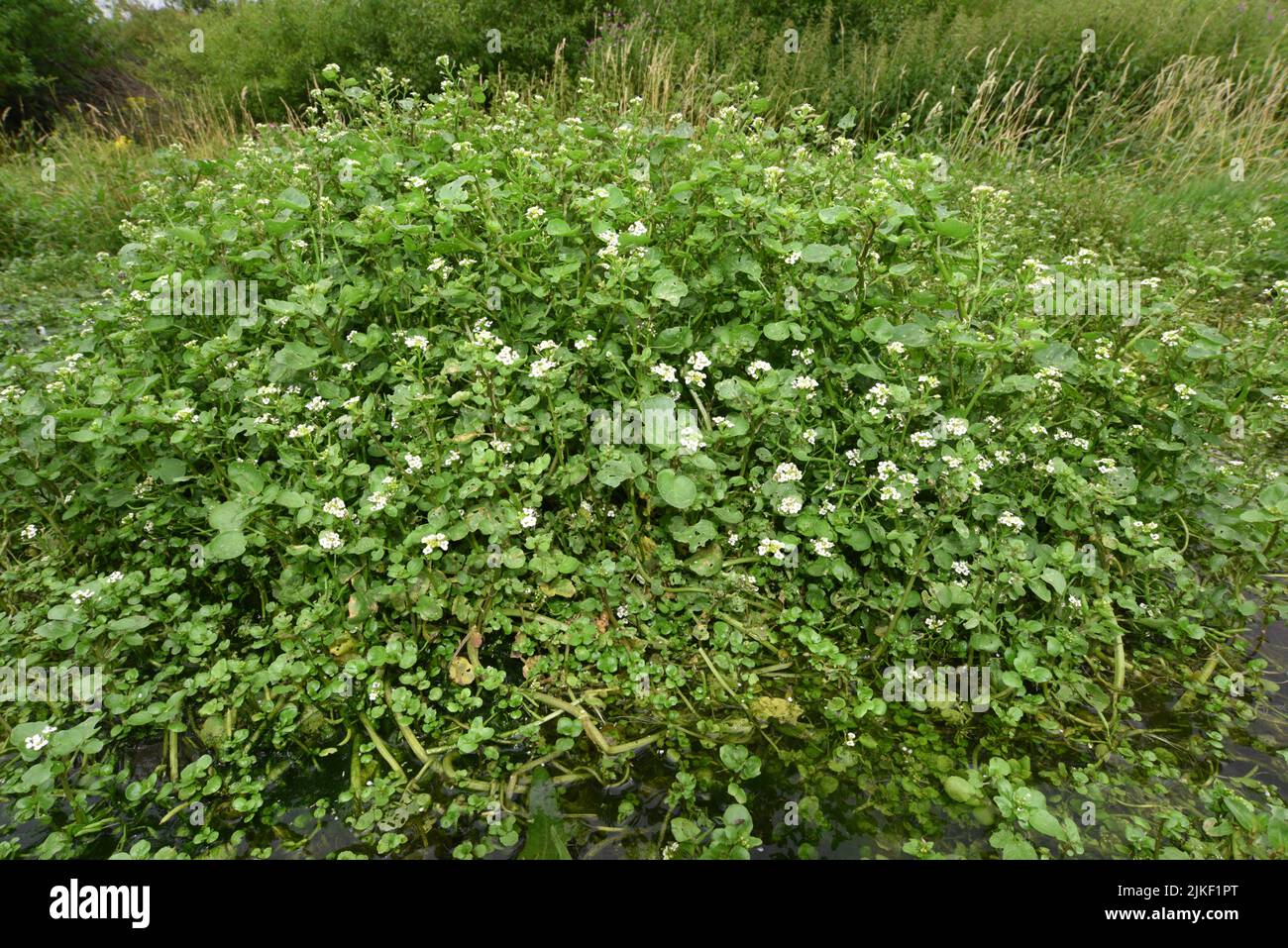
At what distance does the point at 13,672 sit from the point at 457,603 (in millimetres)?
1428

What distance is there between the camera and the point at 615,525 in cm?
276

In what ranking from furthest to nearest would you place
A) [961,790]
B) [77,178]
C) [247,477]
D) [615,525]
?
[77,178] → [615,525] → [247,477] → [961,790]

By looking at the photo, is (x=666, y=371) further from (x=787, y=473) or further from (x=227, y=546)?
(x=227, y=546)

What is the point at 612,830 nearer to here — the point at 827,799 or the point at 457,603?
the point at 827,799

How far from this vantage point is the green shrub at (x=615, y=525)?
2197mm

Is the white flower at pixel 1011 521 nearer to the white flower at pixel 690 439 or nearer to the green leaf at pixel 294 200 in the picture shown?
the white flower at pixel 690 439

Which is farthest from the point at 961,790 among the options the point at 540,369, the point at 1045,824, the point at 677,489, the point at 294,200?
the point at 294,200

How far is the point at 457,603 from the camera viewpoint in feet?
8.15

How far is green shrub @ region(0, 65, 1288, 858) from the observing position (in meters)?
2.20

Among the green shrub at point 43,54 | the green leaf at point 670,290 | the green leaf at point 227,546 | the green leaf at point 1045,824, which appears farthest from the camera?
the green shrub at point 43,54

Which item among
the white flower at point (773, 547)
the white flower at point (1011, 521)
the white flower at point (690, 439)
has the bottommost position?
the white flower at point (773, 547)

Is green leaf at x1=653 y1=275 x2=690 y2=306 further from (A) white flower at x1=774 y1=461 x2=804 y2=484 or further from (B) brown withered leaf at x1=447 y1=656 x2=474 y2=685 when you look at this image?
(B) brown withered leaf at x1=447 y1=656 x2=474 y2=685

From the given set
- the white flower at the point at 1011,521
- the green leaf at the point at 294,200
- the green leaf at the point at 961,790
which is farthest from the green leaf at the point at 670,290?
the green leaf at the point at 961,790

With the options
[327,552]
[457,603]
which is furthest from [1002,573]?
[327,552]
